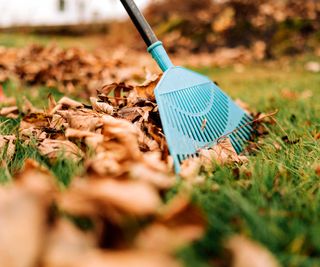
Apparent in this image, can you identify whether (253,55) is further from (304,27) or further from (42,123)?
(42,123)

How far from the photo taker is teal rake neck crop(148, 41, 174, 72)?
1.87 m

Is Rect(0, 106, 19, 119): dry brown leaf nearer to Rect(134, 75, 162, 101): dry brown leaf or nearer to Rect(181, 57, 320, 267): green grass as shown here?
Rect(134, 75, 162, 101): dry brown leaf

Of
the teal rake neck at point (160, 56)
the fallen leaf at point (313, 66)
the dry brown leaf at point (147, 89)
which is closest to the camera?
the dry brown leaf at point (147, 89)

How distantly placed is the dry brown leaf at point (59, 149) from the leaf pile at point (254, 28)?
5.42 m

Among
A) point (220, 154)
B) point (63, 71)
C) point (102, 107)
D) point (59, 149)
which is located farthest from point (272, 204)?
point (63, 71)

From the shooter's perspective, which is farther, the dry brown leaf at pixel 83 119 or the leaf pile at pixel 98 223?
the dry brown leaf at pixel 83 119

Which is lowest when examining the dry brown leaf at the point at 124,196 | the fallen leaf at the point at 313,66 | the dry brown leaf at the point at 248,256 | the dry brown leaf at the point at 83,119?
the fallen leaf at the point at 313,66

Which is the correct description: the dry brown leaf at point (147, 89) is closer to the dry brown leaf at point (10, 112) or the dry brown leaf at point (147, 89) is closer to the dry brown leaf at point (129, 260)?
the dry brown leaf at point (10, 112)

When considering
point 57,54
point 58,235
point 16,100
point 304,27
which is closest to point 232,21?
point 304,27

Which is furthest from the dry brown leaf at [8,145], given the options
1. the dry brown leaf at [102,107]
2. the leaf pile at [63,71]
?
the leaf pile at [63,71]

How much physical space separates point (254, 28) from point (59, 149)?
5854 millimetres

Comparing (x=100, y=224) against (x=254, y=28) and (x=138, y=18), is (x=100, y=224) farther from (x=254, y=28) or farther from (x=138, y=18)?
(x=254, y=28)

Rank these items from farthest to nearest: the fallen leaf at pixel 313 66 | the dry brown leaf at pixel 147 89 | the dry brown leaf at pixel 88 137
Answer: the fallen leaf at pixel 313 66
the dry brown leaf at pixel 147 89
the dry brown leaf at pixel 88 137

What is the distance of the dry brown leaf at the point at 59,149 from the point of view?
4.08 ft
